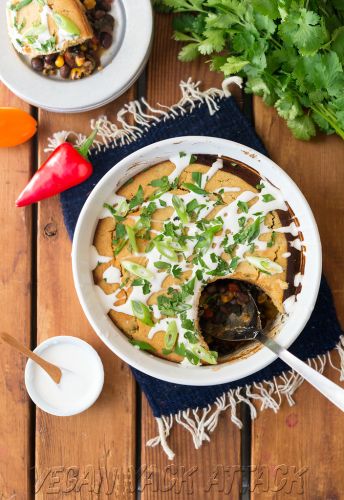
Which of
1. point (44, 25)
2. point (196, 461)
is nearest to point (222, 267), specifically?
point (196, 461)

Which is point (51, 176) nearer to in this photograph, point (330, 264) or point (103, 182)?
point (103, 182)

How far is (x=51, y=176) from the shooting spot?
6.83ft

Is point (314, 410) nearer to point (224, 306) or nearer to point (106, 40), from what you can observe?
point (224, 306)

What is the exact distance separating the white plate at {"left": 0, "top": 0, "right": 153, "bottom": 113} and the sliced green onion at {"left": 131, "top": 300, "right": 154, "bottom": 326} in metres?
0.65

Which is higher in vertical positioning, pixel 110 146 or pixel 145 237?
pixel 110 146

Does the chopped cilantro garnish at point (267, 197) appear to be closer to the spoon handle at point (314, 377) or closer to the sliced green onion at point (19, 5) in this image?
the spoon handle at point (314, 377)

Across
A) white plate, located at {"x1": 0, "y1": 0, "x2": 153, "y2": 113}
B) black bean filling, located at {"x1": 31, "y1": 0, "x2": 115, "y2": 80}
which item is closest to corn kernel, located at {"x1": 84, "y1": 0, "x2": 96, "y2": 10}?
black bean filling, located at {"x1": 31, "y1": 0, "x2": 115, "y2": 80}

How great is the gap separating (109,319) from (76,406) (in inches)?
13.0

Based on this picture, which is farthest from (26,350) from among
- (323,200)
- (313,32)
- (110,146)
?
(313,32)

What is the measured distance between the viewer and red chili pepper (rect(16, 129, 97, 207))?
2076 millimetres

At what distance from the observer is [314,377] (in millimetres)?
1773

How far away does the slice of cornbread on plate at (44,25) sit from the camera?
2.07 metres

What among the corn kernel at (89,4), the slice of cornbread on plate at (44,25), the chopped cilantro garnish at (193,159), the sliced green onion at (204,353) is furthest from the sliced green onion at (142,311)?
the corn kernel at (89,4)

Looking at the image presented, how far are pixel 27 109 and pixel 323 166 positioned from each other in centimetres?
100
